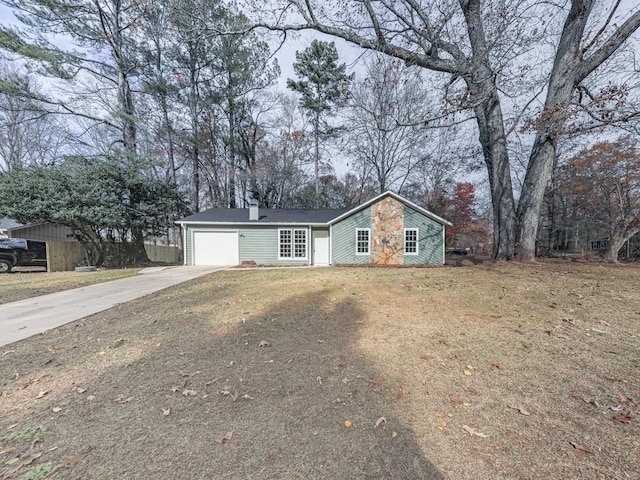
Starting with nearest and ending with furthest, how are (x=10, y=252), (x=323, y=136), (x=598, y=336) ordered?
1. (x=598, y=336)
2. (x=10, y=252)
3. (x=323, y=136)

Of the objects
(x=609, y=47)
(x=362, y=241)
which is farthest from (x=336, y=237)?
(x=609, y=47)

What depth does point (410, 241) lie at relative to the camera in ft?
48.5

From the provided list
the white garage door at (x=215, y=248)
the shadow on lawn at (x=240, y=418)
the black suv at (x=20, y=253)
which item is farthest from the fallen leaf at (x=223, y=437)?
the black suv at (x=20, y=253)

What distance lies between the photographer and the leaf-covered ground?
178cm

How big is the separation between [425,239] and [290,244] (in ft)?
24.3

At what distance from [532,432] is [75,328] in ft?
20.0

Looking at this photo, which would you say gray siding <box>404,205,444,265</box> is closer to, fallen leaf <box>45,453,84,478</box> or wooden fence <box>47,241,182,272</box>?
fallen leaf <box>45,453,84,478</box>

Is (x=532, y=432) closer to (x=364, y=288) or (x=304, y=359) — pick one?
(x=304, y=359)

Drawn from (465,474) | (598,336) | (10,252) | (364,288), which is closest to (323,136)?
(364,288)

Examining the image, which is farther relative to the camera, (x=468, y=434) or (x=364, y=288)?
(x=364, y=288)

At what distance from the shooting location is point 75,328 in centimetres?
448

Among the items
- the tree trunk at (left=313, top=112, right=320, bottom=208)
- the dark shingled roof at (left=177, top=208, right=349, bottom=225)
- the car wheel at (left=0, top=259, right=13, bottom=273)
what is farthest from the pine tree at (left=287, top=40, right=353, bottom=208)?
the car wheel at (left=0, top=259, right=13, bottom=273)

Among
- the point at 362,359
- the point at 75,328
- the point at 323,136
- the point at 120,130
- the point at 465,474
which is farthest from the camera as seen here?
the point at 323,136

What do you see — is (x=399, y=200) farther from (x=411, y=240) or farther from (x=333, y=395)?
(x=333, y=395)
